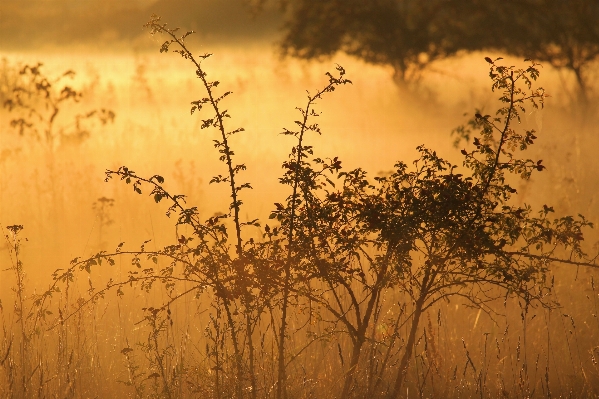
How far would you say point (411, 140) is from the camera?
58.2ft

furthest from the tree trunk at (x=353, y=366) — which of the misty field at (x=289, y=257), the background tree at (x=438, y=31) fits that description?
the background tree at (x=438, y=31)

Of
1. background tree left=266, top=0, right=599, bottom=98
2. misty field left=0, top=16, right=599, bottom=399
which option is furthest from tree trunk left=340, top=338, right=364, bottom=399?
background tree left=266, top=0, right=599, bottom=98

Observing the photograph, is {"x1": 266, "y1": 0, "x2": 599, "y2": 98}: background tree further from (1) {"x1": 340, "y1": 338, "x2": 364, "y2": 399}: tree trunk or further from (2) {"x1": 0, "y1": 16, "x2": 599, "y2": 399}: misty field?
(1) {"x1": 340, "y1": 338, "x2": 364, "y2": 399}: tree trunk

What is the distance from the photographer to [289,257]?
4223mm

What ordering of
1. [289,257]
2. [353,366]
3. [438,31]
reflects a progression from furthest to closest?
[438,31] < [353,366] < [289,257]

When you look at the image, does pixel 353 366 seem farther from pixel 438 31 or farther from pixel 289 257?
pixel 438 31

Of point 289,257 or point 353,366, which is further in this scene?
point 353,366

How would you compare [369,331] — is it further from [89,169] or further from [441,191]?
[89,169]

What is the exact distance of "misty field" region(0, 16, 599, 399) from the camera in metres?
4.29

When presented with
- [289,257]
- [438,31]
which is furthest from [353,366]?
[438,31]

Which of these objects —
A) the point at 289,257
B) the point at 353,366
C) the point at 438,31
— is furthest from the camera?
the point at 438,31

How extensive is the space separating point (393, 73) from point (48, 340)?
59.4ft

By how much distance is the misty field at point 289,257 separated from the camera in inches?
169

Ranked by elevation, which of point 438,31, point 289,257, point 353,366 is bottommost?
point 353,366
